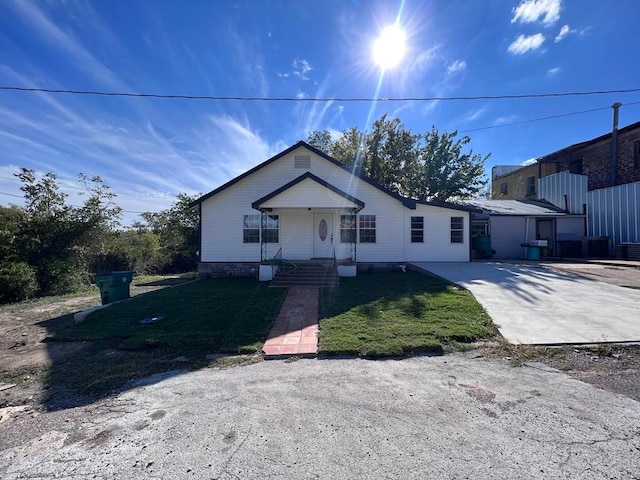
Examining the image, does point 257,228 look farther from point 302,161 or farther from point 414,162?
point 414,162

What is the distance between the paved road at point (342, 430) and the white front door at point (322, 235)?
10219mm

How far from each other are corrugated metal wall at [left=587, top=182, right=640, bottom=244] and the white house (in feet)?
37.3

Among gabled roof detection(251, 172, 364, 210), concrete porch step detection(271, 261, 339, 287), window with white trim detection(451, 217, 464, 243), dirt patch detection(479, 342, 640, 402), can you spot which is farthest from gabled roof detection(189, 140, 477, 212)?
dirt patch detection(479, 342, 640, 402)

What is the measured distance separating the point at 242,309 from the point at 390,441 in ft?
19.2

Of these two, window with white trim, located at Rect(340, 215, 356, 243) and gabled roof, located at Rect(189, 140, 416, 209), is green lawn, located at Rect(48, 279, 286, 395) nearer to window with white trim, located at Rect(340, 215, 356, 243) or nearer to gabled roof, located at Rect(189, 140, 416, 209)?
window with white trim, located at Rect(340, 215, 356, 243)

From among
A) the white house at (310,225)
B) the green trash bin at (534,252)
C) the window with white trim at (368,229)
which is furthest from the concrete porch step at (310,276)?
the green trash bin at (534,252)

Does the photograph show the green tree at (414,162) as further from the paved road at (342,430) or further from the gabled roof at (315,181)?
the paved road at (342,430)

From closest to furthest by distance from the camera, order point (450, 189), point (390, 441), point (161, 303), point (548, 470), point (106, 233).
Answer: point (548, 470)
point (390, 441)
point (161, 303)
point (106, 233)
point (450, 189)

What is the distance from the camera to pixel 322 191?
12.9m

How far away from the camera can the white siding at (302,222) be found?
14.5 metres

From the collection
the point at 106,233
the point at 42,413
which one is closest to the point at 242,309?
the point at 42,413

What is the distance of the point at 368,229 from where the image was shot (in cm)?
1470

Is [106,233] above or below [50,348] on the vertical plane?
above

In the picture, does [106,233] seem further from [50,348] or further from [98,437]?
[98,437]
